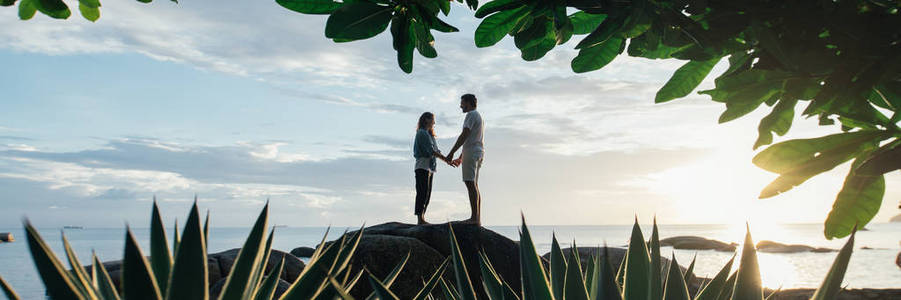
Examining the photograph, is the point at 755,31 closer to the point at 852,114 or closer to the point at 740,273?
the point at 852,114

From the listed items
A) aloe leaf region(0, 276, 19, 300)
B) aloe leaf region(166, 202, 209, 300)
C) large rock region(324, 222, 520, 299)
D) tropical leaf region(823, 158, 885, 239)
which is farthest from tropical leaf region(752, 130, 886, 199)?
large rock region(324, 222, 520, 299)

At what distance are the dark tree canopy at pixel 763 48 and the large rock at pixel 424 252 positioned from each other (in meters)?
6.47

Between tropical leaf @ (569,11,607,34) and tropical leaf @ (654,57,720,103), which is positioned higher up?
tropical leaf @ (569,11,607,34)

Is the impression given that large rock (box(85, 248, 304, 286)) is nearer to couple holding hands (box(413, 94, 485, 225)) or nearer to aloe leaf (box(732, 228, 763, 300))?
couple holding hands (box(413, 94, 485, 225))

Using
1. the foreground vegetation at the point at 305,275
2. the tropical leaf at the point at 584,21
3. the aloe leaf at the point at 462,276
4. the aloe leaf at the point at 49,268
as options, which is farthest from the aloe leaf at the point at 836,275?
the aloe leaf at the point at 49,268

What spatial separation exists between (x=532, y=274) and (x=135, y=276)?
81cm

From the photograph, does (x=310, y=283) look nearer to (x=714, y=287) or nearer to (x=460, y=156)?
(x=714, y=287)

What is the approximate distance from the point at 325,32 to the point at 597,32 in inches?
33.0

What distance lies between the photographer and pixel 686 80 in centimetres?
218

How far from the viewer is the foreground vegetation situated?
918mm

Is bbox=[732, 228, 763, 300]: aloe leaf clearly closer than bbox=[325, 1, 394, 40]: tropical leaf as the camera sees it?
Yes

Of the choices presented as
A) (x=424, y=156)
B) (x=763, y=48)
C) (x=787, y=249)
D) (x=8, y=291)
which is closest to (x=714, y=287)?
(x=763, y=48)

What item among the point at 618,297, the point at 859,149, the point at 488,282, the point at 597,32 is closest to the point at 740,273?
the point at 618,297

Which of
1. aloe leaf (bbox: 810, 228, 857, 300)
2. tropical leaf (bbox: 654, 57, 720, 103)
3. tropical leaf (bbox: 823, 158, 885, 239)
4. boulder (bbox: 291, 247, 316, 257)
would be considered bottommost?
boulder (bbox: 291, 247, 316, 257)
